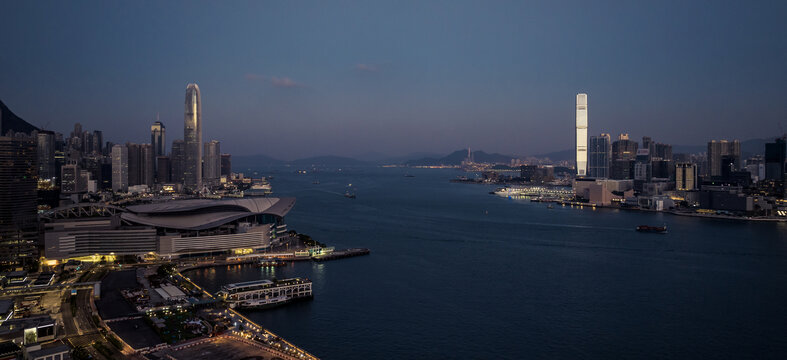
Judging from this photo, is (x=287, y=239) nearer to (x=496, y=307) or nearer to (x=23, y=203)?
(x=23, y=203)

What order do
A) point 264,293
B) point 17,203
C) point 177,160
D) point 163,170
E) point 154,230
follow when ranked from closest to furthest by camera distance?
point 264,293, point 154,230, point 17,203, point 177,160, point 163,170

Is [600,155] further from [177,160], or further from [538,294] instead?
[538,294]

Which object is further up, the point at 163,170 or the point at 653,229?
the point at 163,170

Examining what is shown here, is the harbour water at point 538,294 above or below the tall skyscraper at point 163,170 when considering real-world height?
below

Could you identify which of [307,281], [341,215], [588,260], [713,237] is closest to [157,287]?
[307,281]

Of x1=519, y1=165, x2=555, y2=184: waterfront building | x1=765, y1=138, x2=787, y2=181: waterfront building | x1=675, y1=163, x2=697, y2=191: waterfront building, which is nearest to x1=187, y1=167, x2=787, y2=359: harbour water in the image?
x1=675, y1=163, x2=697, y2=191: waterfront building

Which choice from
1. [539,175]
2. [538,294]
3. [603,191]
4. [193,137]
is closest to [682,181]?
[603,191]

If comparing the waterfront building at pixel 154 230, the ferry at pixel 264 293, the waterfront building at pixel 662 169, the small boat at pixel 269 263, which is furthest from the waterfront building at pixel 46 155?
the waterfront building at pixel 662 169

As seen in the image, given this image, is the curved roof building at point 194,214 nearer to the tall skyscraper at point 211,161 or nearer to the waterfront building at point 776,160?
the waterfront building at point 776,160
